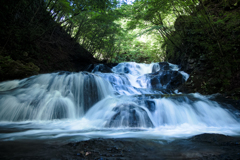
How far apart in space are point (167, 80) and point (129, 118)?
6582 mm

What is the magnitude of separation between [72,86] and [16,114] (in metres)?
2.44

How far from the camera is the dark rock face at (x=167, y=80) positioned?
9891 mm

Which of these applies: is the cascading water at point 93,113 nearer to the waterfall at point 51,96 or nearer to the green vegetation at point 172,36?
the waterfall at point 51,96

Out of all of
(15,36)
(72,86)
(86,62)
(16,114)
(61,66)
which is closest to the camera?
(16,114)

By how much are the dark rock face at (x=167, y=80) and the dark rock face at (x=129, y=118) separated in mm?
5788

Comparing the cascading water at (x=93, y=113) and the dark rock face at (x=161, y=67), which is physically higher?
the dark rock face at (x=161, y=67)

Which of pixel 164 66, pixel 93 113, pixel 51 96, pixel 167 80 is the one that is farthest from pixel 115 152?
pixel 164 66

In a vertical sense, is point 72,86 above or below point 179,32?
below

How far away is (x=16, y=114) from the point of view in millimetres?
4801

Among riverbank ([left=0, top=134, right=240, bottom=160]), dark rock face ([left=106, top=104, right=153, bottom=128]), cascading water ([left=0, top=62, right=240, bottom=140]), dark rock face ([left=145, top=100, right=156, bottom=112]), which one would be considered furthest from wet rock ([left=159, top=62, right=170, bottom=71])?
riverbank ([left=0, top=134, right=240, bottom=160])

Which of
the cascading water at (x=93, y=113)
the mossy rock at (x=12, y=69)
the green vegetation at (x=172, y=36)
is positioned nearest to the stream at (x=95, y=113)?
the cascading water at (x=93, y=113)

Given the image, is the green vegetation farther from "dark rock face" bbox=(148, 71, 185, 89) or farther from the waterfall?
the waterfall

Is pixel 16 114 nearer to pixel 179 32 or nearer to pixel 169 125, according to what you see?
pixel 169 125

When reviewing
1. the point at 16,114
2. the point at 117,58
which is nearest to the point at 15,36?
the point at 16,114
